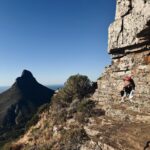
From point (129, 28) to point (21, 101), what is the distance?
107 m

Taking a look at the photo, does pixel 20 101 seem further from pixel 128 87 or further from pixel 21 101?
pixel 128 87

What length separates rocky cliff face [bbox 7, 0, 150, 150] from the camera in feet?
51.2

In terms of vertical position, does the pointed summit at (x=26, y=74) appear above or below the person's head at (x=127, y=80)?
above

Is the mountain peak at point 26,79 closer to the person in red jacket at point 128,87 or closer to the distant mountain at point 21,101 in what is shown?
the distant mountain at point 21,101

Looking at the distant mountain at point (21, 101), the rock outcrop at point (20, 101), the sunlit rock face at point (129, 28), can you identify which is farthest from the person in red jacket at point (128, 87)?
the distant mountain at point (21, 101)

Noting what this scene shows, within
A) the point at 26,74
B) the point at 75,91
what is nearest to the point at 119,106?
the point at 75,91

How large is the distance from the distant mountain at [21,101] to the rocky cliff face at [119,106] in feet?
235

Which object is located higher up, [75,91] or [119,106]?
[75,91]

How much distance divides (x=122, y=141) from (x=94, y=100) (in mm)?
7979

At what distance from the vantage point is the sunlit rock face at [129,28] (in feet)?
56.9

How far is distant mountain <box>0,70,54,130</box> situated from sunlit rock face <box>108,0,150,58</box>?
74.3 m

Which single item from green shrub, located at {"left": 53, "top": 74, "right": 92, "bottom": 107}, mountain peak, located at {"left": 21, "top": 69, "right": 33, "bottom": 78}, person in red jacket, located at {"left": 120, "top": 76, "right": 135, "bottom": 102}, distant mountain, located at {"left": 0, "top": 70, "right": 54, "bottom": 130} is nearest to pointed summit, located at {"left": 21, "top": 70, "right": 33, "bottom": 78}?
mountain peak, located at {"left": 21, "top": 69, "right": 33, "bottom": 78}

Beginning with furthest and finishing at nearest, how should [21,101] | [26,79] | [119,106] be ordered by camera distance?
1. [26,79]
2. [21,101]
3. [119,106]

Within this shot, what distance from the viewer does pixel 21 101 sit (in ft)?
400
